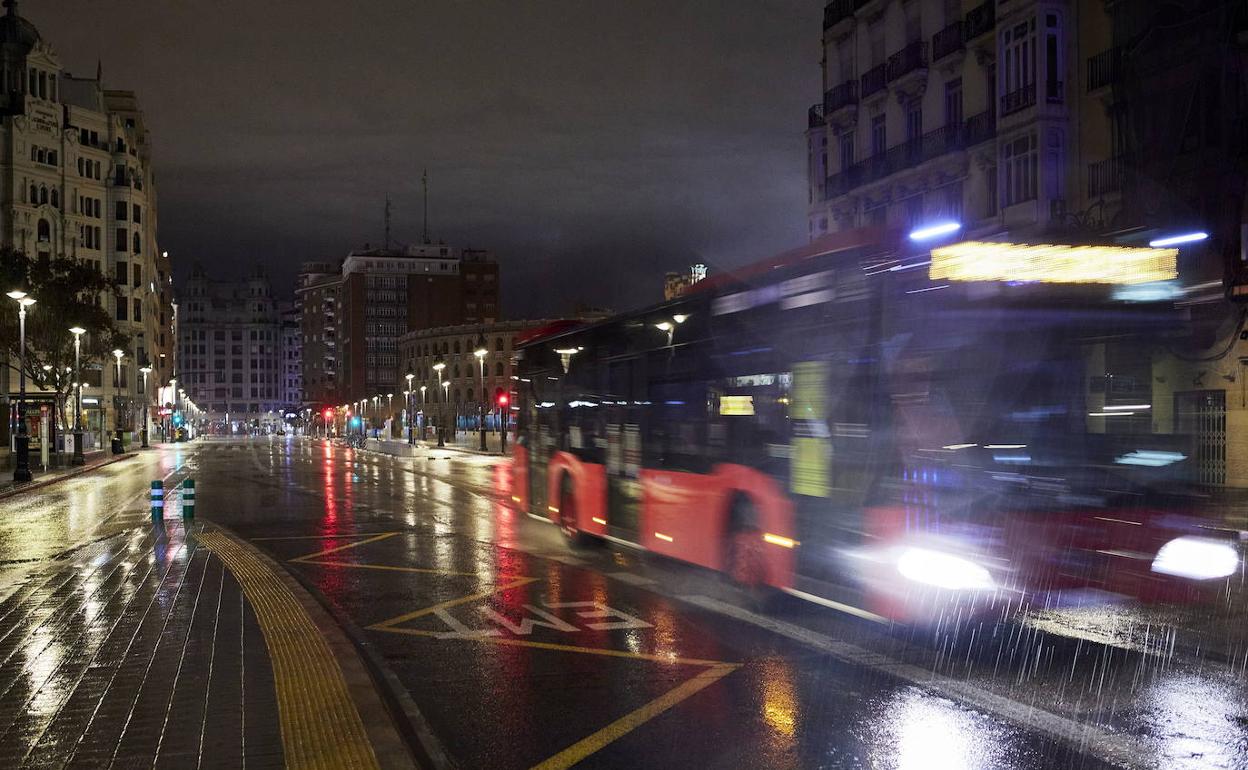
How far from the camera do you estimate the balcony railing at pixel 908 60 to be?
3381 cm

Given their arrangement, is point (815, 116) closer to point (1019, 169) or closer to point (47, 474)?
point (1019, 169)

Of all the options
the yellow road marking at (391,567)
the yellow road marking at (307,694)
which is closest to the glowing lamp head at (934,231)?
the yellow road marking at (307,694)

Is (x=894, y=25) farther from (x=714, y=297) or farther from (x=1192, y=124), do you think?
(x=714, y=297)

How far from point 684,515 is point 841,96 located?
97.4 ft

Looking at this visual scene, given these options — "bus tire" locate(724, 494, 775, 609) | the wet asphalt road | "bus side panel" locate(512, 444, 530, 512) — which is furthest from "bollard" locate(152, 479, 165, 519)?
"bus tire" locate(724, 494, 775, 609)

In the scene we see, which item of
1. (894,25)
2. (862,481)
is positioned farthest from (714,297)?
(894,25)

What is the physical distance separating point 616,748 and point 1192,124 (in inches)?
948

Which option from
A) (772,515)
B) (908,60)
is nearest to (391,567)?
(772,515)

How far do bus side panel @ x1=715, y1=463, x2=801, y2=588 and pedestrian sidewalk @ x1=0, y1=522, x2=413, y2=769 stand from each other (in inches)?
164

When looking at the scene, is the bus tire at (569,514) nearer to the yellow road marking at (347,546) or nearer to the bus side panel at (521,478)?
the bus side panel at (521,478)

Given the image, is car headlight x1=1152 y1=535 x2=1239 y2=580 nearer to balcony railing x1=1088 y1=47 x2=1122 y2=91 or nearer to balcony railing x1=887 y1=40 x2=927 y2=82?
balcony railing x1=1088 y1=47 x2=1122 y2=91

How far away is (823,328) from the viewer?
9.43m

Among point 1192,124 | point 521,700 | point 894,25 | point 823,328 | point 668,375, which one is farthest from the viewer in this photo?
point 894,25

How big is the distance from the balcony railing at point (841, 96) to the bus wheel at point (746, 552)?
29.8 metres
